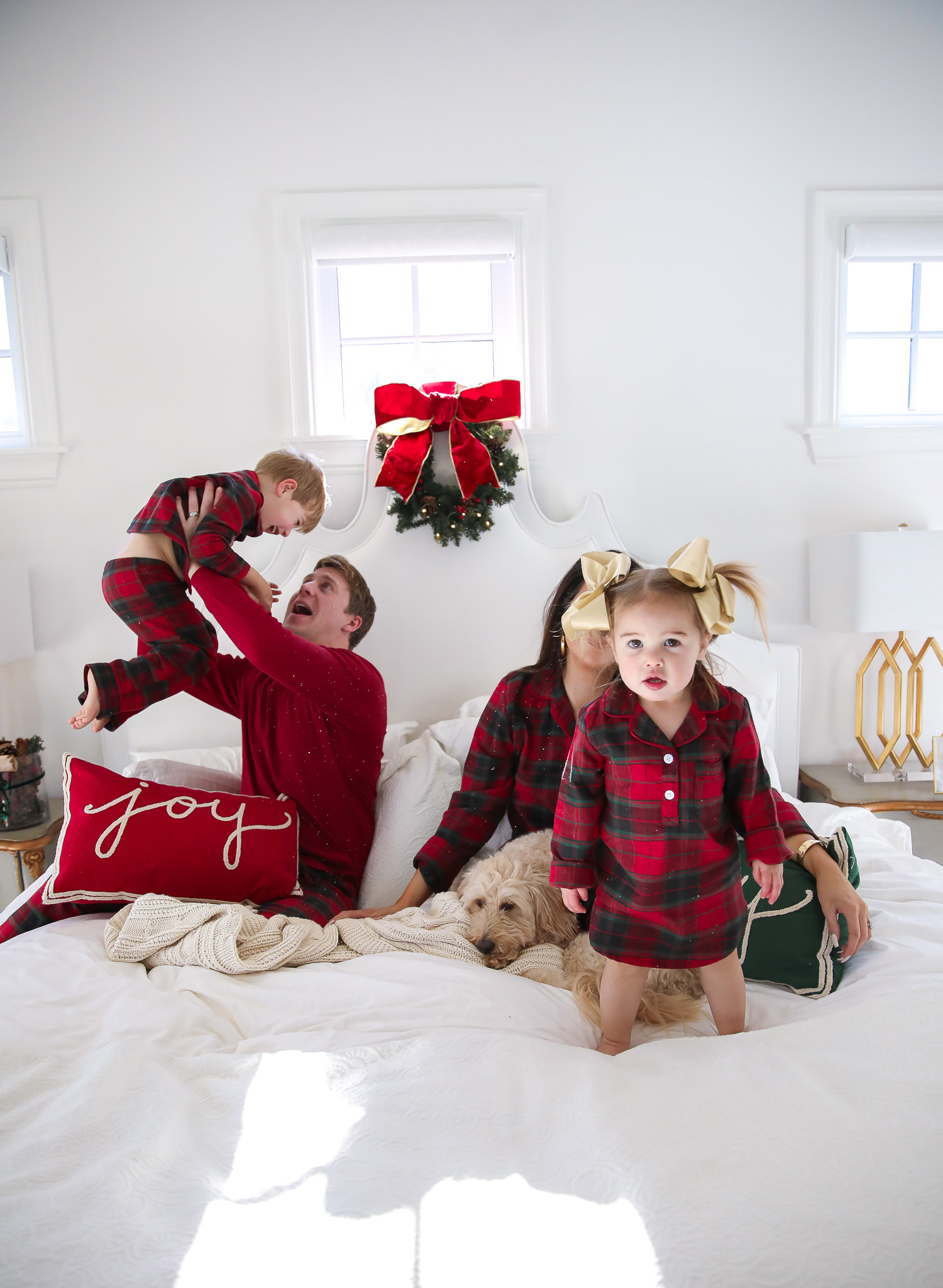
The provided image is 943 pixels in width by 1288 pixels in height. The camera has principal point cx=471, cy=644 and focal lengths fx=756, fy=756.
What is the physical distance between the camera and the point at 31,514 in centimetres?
244

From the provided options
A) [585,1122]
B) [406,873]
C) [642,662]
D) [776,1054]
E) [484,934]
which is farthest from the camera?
[406,873]

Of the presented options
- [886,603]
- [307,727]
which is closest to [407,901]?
[307,727]

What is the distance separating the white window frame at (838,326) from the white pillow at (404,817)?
5.53ft

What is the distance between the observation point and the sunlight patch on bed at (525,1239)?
68 cm

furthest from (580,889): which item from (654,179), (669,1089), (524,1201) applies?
(654,179)

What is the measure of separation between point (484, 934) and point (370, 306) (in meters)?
2.07

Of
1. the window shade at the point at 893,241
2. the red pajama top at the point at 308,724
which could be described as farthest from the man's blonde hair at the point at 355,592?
the window shade at the point at 893,241

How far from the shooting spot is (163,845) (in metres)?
1.50

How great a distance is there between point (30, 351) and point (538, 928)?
2.32 meters

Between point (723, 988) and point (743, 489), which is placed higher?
point (743, 489)

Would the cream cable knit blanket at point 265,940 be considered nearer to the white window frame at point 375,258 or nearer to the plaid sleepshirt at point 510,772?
the plaid sleepshirt at point 510,772

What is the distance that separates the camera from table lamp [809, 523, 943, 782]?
87.4 inches

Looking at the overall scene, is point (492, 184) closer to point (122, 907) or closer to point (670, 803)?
point (670, 803)

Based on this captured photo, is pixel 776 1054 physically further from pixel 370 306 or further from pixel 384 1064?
pixel 370 306
